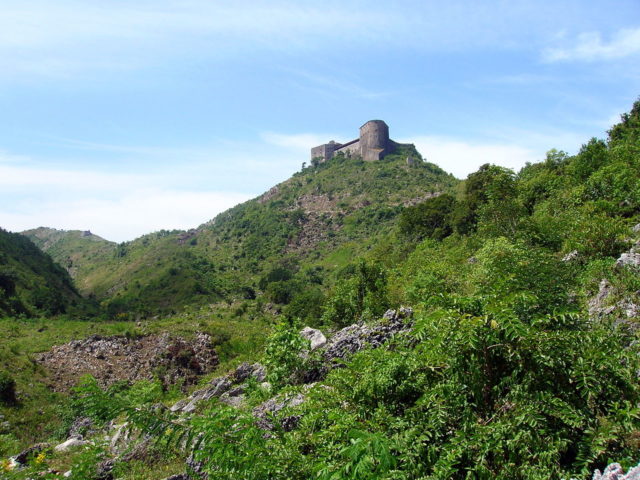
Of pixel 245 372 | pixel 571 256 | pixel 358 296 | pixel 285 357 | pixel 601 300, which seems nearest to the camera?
pixel 601 300

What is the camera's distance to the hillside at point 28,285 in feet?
138

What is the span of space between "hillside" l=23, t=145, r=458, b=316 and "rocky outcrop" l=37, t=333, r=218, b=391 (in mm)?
23937

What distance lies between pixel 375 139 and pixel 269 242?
4485 cm

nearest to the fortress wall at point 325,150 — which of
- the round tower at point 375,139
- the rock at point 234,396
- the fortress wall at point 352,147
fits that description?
the fortress wall at point 352,147

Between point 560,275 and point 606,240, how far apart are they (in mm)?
5547

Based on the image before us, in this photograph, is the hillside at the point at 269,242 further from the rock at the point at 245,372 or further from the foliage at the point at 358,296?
the rock at the point at 245,372

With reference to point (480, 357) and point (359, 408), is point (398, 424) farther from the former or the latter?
point (480, 357)

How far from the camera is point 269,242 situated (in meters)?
84.9

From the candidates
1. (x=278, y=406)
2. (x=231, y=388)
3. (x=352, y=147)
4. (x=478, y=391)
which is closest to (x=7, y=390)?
(x=231, y=388)

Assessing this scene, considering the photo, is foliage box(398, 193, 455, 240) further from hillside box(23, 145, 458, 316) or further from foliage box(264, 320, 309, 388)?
foliage box(264, 320, 309, 388)

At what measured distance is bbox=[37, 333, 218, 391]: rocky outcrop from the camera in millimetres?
26797

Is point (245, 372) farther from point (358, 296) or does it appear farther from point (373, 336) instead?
point (373, 336)

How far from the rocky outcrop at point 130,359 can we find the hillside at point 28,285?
51.6ft

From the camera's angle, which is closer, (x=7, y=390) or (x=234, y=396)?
(x=234, y=396)
